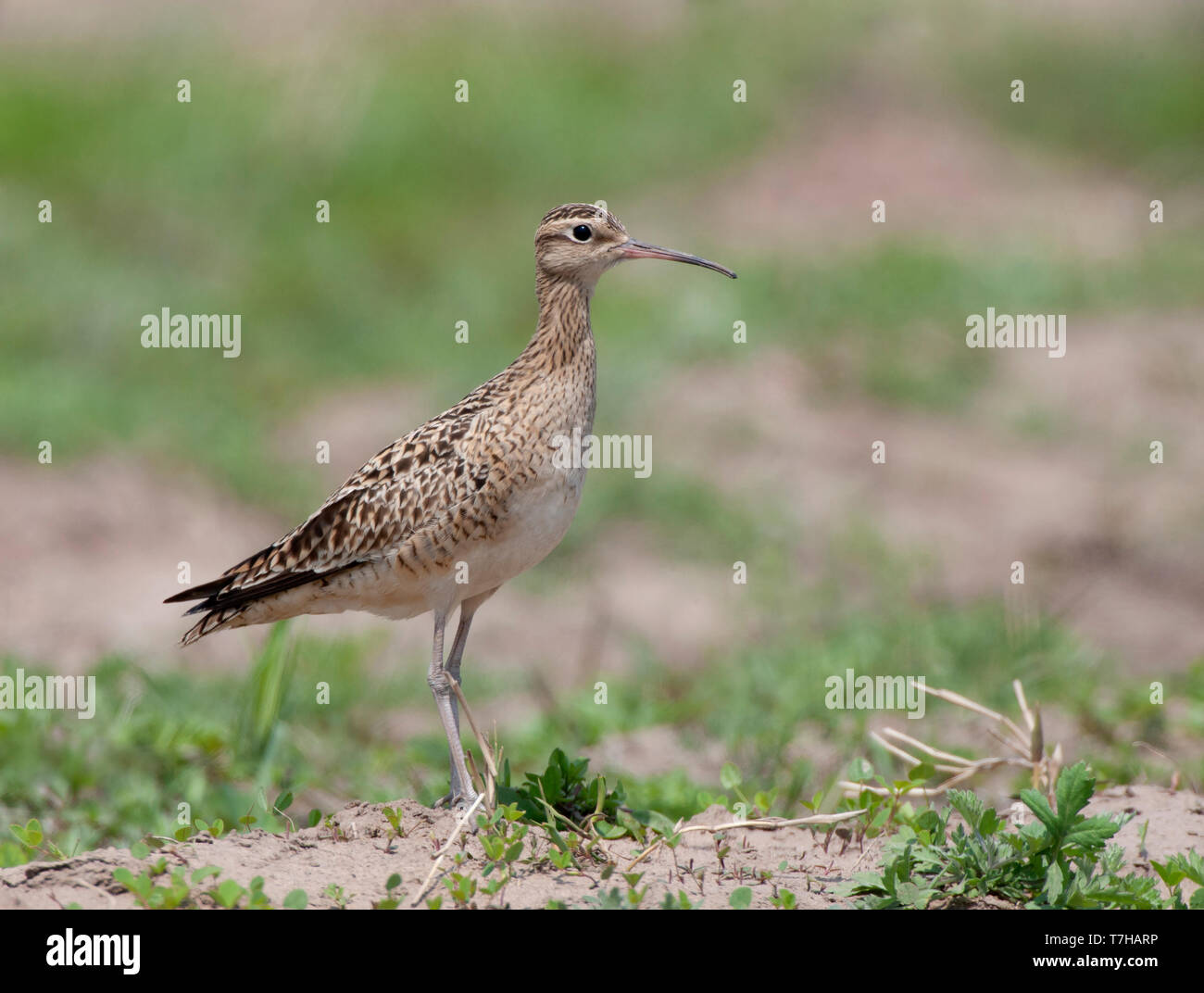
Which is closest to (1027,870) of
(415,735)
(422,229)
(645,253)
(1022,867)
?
(1022,867)

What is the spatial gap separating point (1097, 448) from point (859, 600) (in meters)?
2.86

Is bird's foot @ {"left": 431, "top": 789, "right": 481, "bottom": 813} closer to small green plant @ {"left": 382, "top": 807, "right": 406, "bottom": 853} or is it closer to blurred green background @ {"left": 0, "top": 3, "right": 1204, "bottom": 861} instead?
small green plant @ {"left": 382, "top": 807, "right": 406, "bottom": 853}

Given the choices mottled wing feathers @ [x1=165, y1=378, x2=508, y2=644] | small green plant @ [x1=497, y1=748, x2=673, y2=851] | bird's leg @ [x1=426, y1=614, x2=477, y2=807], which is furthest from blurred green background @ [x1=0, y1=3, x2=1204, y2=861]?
bird's leg @ [x1=426, y1=614, x2=477, y2=807]

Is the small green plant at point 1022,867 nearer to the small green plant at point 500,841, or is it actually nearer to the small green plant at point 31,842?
the small green plant at point 500,841

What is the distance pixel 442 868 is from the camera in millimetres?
4461

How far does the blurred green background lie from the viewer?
302 inches

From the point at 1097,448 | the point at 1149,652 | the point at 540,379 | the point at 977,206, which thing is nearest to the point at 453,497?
the point at 540,379

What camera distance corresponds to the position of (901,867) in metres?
4.46

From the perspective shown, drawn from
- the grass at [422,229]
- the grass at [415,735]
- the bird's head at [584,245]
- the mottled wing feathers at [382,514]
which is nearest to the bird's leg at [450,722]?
the mottled wing feathers at [382,514]

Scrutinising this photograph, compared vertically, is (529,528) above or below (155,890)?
above

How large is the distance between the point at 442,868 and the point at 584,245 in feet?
7.74

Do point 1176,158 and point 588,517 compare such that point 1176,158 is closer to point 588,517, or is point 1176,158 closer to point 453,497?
point 588,517

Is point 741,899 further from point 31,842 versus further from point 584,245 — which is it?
point 584,245

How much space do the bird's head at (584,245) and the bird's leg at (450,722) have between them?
1356 millimetres
